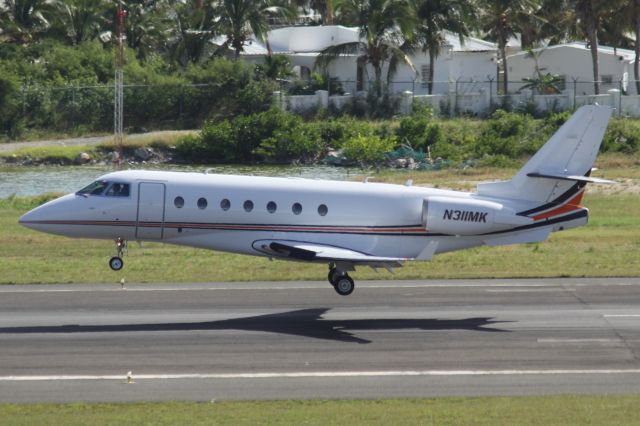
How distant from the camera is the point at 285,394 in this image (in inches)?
723

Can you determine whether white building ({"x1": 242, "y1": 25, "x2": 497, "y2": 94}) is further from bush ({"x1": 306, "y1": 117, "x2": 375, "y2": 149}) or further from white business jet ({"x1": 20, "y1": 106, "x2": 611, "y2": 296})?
white business jet ({"x1": 20, "y1": 106, "x2": 611, "y2": 296})

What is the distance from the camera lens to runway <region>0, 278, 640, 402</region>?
1889cm

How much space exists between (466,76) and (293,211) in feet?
187

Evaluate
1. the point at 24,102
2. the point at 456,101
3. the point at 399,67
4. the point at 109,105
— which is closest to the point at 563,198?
the point at 456,101

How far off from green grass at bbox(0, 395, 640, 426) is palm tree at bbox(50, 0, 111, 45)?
69.1 m

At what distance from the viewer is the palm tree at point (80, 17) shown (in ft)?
273

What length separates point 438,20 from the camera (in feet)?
249

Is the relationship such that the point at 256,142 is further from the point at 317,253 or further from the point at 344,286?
the point at 317,253

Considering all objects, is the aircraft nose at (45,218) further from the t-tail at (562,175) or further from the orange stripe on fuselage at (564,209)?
the orange stripe on fuselage at (564,209)

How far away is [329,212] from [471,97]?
167 feet

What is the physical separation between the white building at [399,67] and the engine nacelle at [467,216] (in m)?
50.9

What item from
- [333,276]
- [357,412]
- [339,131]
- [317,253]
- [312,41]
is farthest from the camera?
[312,41]

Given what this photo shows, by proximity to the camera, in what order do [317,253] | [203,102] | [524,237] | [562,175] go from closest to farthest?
[317,253], [562,175], [524,237], [203,102]

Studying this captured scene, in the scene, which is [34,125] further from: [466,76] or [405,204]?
[405,204]
